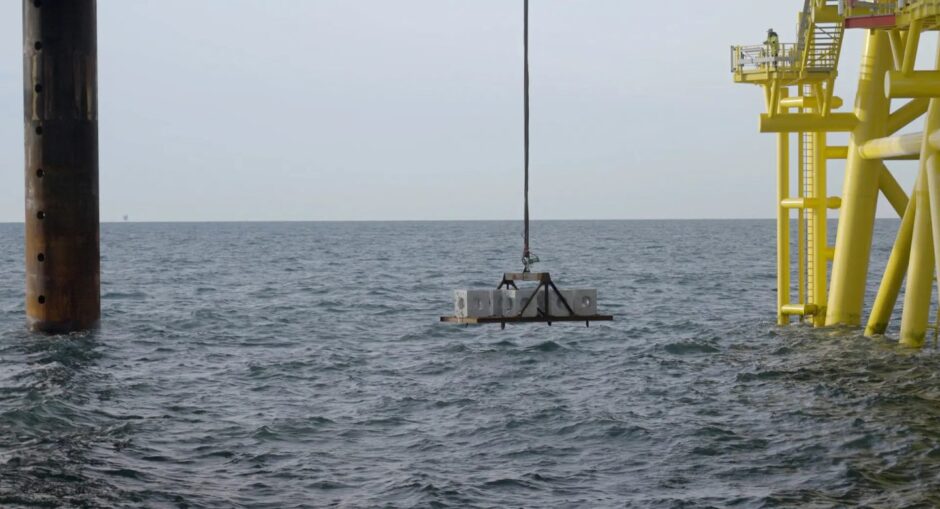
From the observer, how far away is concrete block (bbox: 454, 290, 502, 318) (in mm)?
20547

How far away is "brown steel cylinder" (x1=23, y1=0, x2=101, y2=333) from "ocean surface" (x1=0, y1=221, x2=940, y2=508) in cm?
203

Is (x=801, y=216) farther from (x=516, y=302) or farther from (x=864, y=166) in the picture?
(x=516, y=302)

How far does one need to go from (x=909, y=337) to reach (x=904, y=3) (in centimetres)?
879

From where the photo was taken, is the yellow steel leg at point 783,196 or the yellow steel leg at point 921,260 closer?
the yellow steel leg at point 921,260

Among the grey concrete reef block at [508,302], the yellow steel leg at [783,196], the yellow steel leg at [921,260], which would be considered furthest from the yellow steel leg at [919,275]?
the grey concrete reef block at [508,302]

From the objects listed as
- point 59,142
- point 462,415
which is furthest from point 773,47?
point 59,142

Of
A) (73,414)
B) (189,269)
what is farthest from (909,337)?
(189,269)

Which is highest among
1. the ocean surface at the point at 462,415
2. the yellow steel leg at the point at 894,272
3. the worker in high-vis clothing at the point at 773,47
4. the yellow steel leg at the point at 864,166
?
the worker in high-vis clothing at the point at 773,47

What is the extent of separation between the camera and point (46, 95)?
31016mm

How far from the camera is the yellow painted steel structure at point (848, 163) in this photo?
97.0 feet

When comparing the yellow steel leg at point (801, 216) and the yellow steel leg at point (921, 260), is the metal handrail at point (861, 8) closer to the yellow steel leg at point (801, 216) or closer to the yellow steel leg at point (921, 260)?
the yellow steel leg at point (921, 260)

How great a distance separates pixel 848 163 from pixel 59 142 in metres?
19.9

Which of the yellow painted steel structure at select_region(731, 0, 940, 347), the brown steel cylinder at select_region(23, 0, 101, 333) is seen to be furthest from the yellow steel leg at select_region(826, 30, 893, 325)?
the brown steel cylinder at select_region(23, 0, 101, 333)

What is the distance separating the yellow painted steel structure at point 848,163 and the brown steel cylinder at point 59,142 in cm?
1674
